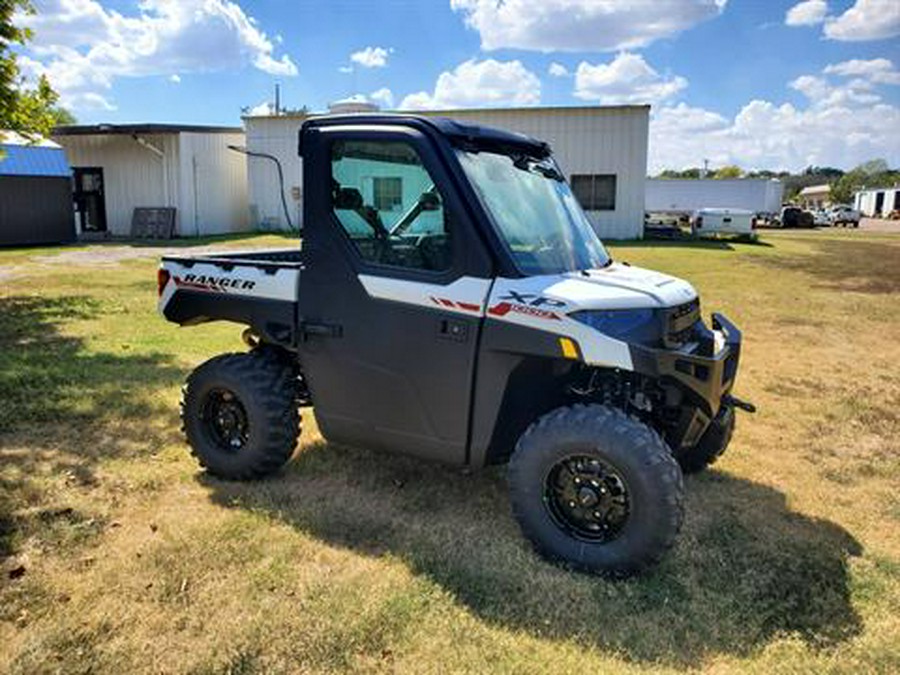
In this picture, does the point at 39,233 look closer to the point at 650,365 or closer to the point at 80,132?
the point at 80,132

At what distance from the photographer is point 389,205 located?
4234mm

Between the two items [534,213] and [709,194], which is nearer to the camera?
[534,213]

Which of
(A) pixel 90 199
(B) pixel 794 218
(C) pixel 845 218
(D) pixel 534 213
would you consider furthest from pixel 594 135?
(C) pixel 845 218

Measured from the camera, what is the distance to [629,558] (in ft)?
12.3

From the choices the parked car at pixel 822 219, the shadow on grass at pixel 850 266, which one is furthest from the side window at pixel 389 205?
the parked car at pixel 822 219

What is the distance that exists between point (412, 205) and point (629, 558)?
2175 mm

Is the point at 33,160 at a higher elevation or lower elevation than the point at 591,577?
higher

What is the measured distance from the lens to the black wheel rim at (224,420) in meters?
4.97

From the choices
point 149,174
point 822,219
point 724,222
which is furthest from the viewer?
point 822,219

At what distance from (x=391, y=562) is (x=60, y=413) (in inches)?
149

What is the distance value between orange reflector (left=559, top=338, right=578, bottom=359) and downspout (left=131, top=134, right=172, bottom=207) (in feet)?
94.2

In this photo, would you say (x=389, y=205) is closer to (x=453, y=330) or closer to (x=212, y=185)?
(x=453, y=330)

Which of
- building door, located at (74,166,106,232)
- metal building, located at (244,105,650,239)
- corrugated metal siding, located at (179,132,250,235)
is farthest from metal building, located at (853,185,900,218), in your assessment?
building door, located at (74,166,106,232)

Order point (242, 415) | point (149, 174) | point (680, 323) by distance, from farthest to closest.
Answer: point (149, 174), point (242, 415), point (680, 323)
